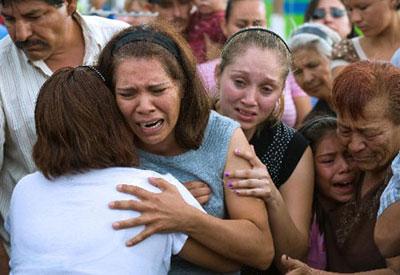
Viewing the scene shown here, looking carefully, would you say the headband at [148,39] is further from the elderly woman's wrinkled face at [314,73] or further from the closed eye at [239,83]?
the elderly woman's wrinkled face at [314,73]

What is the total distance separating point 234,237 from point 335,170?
2.50 ft

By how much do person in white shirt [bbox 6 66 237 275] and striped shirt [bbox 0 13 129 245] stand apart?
27.2 inches

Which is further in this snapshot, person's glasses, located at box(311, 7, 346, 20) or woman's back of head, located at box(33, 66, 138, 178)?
person's glasses, located at box(311, 7, 346, 20)

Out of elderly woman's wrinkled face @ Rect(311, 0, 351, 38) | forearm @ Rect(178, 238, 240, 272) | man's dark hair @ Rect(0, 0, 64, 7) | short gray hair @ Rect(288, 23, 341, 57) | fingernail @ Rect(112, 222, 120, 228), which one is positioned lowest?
elderly woman's wrinkled face @ Rect(311, 0, 351, 38)

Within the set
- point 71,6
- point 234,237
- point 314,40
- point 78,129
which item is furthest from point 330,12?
point 78,129

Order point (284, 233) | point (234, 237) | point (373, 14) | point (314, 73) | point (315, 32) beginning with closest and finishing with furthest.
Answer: point (234, 237) → point (284, 233) → point (314, 73) → point (373, 14) → point (315, 32)

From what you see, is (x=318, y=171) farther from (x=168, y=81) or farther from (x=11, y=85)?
(x=11, y=85)

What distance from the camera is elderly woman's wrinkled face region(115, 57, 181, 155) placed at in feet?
9.70

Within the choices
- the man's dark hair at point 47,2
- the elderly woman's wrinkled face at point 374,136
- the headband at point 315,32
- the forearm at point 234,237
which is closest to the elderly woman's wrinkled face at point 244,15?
the headband at point 315,32

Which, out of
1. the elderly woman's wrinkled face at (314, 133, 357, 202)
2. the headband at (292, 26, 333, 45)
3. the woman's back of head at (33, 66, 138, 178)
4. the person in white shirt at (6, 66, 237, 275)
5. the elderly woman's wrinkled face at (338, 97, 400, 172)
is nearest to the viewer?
the person in white shirt at (6, 66, 237, 275)

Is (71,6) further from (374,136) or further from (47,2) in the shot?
(374,136)

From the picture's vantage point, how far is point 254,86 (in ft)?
11.6

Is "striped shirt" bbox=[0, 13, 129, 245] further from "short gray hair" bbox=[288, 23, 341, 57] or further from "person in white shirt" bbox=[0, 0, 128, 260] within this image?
"short gray hair" bbox=[288, 23, 341, 57]

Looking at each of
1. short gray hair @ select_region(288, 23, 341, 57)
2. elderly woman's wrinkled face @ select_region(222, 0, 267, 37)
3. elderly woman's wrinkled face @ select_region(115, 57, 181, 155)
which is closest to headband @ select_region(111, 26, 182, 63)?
elderly woman's wrinkled face @ select_region(115, 57, 181, 155)
